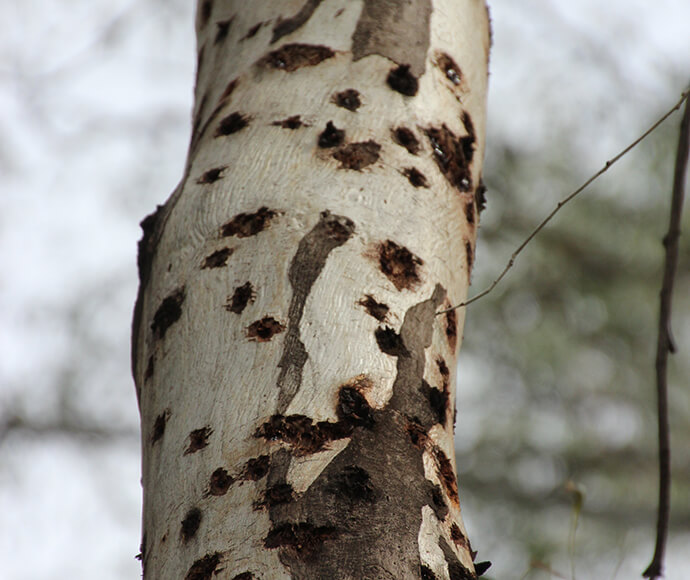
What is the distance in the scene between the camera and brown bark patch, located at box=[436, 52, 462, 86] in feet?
3.68

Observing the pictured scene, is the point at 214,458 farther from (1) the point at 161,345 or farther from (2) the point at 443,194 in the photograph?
(2) the point at 443,194

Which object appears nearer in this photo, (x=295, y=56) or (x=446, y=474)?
(x=446, y=474)

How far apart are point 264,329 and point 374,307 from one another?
0.12 metres

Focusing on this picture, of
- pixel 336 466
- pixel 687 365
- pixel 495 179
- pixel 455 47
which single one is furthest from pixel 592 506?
pixel 336 466

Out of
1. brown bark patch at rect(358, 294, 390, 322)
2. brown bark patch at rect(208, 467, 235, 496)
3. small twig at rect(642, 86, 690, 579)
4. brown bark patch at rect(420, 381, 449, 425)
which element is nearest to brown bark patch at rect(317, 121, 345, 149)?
brown bark patch at rect(358, 294, 390, 322)

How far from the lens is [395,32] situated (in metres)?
1.12

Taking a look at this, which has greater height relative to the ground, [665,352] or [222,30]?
[222,30]

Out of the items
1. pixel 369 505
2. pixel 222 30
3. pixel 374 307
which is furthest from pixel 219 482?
pixel 222 30

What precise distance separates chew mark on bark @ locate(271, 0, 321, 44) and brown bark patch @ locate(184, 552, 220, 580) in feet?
2.41

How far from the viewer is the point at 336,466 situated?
28.8 inches

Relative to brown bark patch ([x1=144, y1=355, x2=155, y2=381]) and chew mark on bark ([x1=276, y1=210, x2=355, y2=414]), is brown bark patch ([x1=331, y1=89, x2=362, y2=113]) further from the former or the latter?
brown bark patch ([x1=144, y1=355, x2=155, y2=381])

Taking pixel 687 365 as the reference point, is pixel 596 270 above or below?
above

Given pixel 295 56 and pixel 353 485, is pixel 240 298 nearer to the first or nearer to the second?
pixel 353 485

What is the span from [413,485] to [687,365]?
12.5 ft
